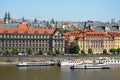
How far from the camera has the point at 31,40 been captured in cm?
5362

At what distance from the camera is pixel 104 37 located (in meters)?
57.5

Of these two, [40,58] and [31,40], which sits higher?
[31,40]

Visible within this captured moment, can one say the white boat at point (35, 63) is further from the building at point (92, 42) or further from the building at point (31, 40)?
the building at point (92, 42)

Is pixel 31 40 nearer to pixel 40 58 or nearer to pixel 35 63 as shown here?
pixel 40 58

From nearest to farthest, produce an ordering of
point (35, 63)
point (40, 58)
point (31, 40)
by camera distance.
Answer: point (35, 63), point (40, 58), point (31, 40)

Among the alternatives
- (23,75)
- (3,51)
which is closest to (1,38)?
(3,51)

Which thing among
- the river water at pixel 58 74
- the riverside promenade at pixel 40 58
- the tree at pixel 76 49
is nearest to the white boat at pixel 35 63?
the river water at pixel 58 74

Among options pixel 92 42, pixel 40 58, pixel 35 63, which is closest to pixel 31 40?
pixel 40 58

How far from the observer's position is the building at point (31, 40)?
53312 mm

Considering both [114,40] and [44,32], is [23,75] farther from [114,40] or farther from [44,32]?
[114,40]

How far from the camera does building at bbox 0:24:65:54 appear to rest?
53312 millimetres

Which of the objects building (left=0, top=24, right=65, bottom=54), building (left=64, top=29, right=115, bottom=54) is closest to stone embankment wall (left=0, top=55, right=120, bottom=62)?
building (left=0, top=24, right=65, bottom=54)

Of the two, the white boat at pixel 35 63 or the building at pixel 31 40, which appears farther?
the building at pixel 31 40

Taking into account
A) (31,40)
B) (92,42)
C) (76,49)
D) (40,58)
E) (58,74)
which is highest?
(31,40)
